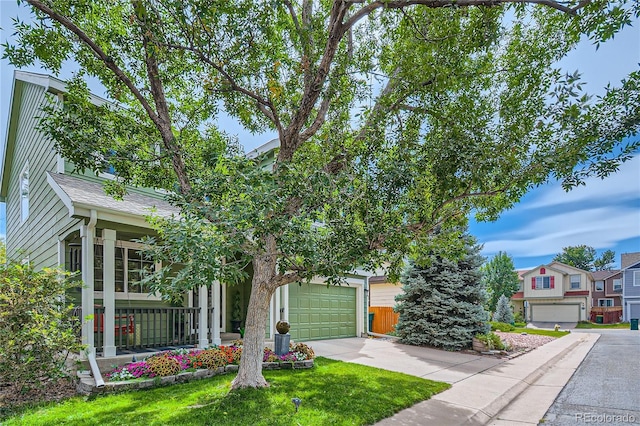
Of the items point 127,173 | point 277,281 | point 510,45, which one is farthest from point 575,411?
point 127,173

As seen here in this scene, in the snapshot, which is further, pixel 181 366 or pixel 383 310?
pixel 383 310

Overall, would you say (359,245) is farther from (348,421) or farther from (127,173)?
(127,173)

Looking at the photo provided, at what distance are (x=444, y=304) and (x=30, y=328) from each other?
10388 millimetres

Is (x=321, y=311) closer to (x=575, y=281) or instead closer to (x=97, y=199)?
(x=97, y=199)

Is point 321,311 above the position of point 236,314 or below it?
below

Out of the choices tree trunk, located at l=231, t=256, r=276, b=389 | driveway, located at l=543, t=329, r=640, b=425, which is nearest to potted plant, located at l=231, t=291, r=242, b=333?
tree trunk, located at l=231, t=256, r=276, b=389

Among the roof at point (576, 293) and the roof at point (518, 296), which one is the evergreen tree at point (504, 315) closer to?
the roof at point (576, 293)

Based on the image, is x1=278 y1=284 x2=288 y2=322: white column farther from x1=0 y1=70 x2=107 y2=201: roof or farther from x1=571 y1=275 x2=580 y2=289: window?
x1=571 y1=275 x2=580 y2=289: window

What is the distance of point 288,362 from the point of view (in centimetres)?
784

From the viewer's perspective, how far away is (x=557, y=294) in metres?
34.1

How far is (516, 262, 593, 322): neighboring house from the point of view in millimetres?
33688

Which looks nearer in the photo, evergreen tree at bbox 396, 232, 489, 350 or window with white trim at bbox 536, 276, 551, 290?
evergreen tree at bbox 396, 232, 489, 350

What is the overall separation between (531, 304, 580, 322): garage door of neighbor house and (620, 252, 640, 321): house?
3643mm

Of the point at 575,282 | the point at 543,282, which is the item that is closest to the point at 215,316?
the point at 543,282
